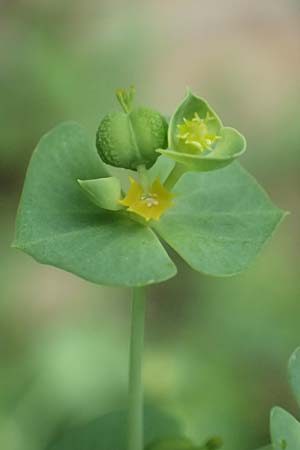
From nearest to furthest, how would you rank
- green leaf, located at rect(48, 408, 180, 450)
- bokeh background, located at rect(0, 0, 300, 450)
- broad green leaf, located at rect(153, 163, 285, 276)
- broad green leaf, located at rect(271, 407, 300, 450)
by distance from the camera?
broad green leaf, located at rect(271, 407, 300, 450) → broad green leaf, located at rect(153, 163, 285, 276) → green leaf, located at rect(48, 408, 180, 450) → bokeh background, located at rect(0, 0, 300, 450)

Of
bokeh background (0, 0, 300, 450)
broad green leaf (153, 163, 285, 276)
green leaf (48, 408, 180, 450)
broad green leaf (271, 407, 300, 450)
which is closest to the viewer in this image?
broad green leaf (271, 407, 300, 450)

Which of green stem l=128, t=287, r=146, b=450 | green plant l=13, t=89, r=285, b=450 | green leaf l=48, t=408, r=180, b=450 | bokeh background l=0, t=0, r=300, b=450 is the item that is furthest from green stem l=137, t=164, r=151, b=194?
bokeh background l=0, t=0, r=300, b=450

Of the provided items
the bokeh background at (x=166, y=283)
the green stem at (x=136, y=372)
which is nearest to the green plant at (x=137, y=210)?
the green stem at (x=136, y=372)

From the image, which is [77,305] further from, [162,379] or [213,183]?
[213,183]

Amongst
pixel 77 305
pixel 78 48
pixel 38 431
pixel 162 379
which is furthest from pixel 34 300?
pixel 78 48

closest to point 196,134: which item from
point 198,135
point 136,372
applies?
point 198,135

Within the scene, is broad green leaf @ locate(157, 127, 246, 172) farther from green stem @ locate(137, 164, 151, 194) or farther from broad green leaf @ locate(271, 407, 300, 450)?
broad green leaf @ locate(271, 407, 300, 450)

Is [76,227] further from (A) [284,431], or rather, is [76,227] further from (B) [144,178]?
(A) [284,431]
